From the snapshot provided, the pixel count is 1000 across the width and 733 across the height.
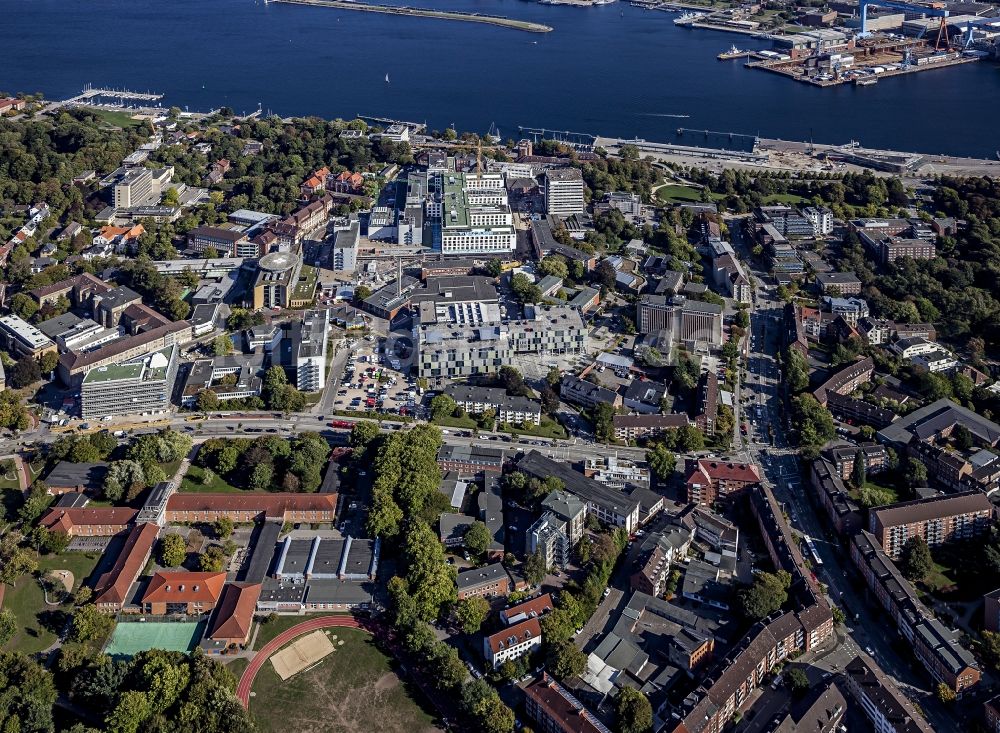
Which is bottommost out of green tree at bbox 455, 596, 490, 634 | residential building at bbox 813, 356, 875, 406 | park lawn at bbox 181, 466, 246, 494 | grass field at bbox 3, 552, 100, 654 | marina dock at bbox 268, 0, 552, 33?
grass field at bbox 3, 552, 100, 654

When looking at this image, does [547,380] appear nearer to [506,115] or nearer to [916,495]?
[916,495]

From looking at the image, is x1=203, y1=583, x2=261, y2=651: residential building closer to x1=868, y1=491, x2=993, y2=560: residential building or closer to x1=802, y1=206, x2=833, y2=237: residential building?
x1=868, y1=491, x2=993, y2=560: residential building

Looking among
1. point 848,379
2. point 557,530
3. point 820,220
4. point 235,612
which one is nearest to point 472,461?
point 557,530

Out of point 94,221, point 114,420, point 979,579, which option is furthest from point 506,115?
point 979,579

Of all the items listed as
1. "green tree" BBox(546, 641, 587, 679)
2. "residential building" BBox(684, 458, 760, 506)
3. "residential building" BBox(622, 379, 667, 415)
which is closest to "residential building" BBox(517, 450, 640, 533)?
"residential building" BBox(684, 458, 760, 506)

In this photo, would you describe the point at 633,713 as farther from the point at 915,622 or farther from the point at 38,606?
the point at 38,606

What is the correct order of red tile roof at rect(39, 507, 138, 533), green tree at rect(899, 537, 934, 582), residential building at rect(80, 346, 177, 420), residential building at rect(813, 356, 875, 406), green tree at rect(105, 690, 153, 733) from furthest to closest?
residential building at rect(813, 356, 875, 406) < residential building at rect(80, 346, 177, 420) < red tile roof at rect(39, 507, 138, 533) < green tree at rect(899, 537, 934, 582) < green tree at rect(105, 690, 153, 733)
